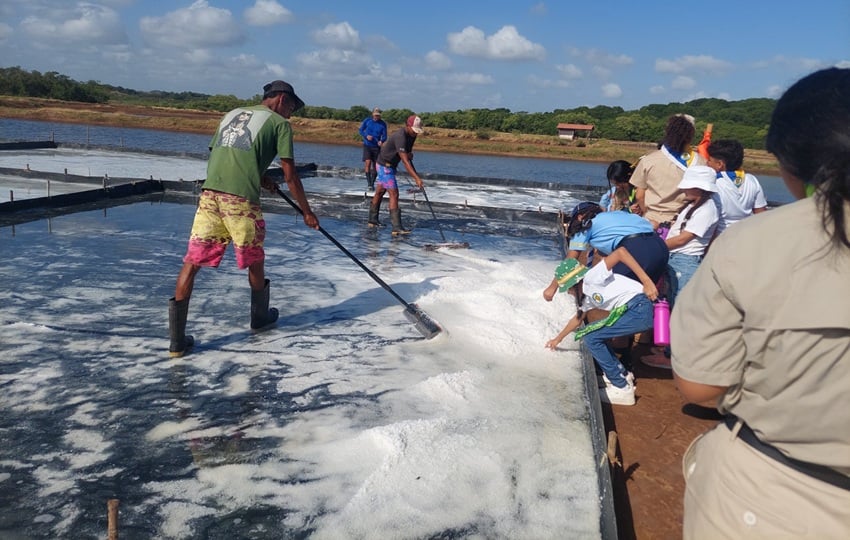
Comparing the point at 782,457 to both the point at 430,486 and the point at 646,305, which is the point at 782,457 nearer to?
the point at 430,486

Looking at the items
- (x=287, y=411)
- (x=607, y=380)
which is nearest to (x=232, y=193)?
(x=287, y=411)

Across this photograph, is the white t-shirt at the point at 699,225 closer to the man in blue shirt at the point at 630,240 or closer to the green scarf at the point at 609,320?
the man in blue shirt at the point at 630,240

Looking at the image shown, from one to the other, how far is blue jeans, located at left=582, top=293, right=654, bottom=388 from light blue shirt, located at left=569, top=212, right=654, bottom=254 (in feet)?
1.11

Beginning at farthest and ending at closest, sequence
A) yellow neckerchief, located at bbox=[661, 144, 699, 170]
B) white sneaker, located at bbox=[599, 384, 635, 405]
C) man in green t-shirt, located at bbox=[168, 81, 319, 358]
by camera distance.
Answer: yellow neckerchief, located at bbox=[661, 144, 699, 170] < man in green t-shirt, located at bbox=[168, 81, 319, 358] < white sneaker, located at bbox=[599, 384, 635, 405]

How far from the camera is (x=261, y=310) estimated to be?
3.87m

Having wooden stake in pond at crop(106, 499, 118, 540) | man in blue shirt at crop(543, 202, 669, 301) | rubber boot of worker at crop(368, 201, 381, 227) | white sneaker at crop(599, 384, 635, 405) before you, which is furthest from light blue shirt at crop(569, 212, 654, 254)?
rubber boot of worker at crop(368, 201, 381, 227)

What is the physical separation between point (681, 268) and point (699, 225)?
30 cm

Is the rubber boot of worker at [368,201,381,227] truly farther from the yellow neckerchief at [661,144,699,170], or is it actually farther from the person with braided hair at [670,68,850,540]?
Result: the person with braided hair at [670,68,850,540]

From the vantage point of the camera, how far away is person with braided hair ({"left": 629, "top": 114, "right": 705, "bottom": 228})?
3.84m

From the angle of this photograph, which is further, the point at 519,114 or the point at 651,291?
the point at 519,114

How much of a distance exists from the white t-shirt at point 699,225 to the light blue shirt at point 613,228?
242 mm

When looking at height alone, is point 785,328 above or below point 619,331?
above

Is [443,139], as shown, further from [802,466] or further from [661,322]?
[802,466]

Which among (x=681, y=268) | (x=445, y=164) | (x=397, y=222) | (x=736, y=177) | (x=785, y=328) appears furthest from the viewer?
(x=445, y=164)
